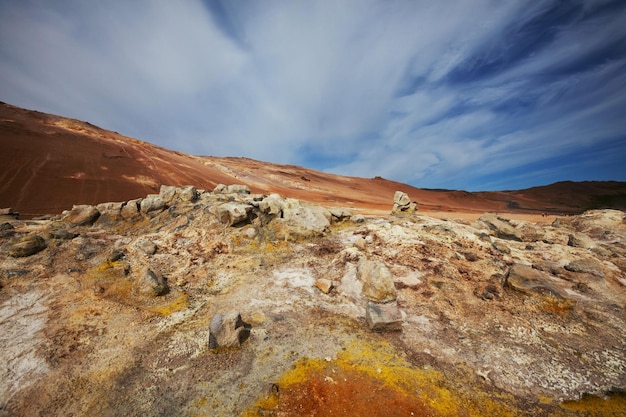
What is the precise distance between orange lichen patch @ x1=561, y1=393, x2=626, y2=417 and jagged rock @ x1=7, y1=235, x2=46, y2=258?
12736 mm

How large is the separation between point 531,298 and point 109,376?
8615 millimetres

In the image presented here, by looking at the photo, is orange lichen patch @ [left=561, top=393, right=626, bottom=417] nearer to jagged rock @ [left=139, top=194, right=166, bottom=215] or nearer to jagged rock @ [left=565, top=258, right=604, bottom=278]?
jagged rock @ [left=565, top=258, right=604, bottom=278]

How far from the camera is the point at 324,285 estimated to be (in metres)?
7.05

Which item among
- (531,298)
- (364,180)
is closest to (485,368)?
(531,298)

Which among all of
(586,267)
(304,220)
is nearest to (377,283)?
(304,220)

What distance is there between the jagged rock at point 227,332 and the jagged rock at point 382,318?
251 cm

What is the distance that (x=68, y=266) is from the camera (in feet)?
25.3

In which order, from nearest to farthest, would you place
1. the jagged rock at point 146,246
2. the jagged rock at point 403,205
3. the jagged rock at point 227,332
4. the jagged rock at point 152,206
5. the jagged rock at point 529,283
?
the jagged rock at point 227,332
the jagged rock at point 529,283
the jagged rock at point 146,246
the jagged rock at point 152,206
the jagged rock at point 403,205

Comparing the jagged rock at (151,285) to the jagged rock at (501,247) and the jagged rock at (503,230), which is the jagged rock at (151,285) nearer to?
the jagged rock at (501,247)

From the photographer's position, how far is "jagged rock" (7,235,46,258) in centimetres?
778

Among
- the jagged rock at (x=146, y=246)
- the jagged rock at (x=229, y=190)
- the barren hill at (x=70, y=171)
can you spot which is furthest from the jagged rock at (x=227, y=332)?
the barren hill at (x=70, y=171)

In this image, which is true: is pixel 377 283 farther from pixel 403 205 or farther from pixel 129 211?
pixel 129 211

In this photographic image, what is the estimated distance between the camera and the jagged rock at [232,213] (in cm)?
1005

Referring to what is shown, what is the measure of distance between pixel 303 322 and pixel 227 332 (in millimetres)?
1583
